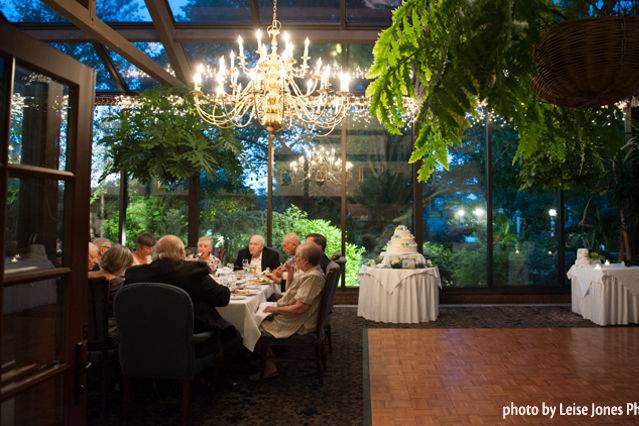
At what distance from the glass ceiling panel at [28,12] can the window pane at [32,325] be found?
706cm

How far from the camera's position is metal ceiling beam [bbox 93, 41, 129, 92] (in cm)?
744

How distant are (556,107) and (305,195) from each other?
7.29 meters

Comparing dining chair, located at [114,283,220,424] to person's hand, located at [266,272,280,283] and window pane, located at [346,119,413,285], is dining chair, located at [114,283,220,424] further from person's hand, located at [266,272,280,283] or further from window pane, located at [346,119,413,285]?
window pane, located at [346,119,413,285]

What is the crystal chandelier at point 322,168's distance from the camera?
823 centimetres

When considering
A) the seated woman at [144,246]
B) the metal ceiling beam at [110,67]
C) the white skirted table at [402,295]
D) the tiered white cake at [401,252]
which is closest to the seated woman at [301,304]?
the seated woman at [144,246]

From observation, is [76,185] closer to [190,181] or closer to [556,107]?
[556,107]

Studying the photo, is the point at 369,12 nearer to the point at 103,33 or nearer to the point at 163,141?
the point at 163,141

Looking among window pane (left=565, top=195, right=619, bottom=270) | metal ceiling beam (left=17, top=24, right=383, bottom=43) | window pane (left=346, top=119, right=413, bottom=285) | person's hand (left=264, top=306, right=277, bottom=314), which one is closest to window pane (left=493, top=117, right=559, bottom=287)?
window pane (left=565, top=195, right=619, bottom=270)

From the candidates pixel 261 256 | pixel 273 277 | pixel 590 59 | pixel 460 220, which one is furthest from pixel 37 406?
pixel 460 220

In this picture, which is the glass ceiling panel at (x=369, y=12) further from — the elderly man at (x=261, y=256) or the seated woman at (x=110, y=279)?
the seated woman at (x=110, y=279)

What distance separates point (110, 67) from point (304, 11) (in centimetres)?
335

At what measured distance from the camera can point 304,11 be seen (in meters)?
7.31

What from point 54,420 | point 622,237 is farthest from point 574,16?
point 622,237

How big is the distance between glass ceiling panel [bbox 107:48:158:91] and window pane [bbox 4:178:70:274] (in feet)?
23.0
